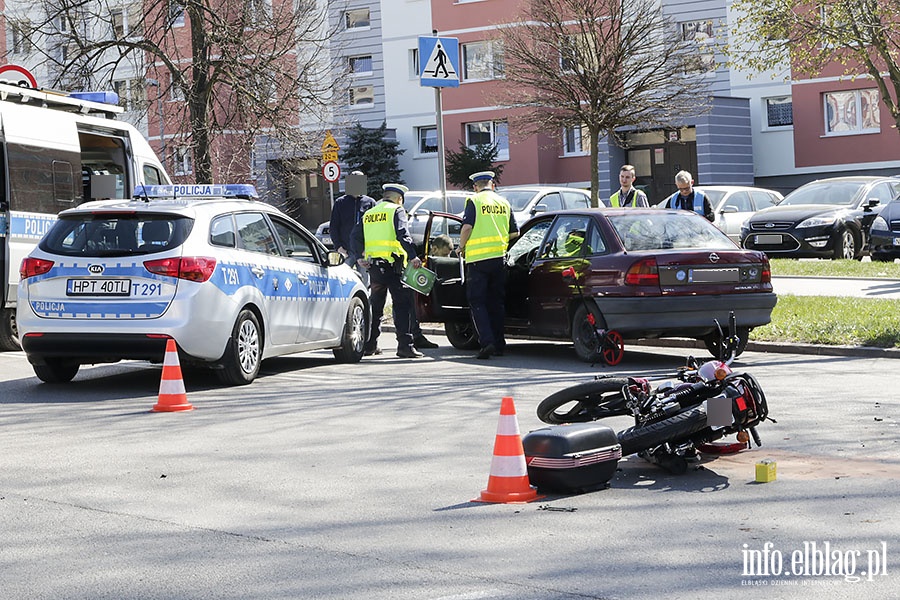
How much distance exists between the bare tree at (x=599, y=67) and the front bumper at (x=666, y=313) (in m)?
22.4

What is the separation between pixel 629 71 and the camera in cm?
3644

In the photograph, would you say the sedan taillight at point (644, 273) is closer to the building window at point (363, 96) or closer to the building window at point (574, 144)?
the building window at point (574, 144)

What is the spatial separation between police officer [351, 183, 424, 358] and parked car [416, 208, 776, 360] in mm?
1082

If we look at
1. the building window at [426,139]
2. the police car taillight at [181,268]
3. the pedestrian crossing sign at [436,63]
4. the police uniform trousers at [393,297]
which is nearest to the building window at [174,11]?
the pedestrian crossing sign at [436,63]

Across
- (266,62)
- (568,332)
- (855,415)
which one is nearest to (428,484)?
(855,415)

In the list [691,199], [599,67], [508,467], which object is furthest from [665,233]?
[599,67]

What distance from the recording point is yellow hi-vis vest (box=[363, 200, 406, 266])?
14.0 metres

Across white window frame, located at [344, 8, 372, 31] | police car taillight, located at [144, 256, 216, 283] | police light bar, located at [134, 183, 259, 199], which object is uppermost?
white window frame, located at [344, 8, 372, 31]

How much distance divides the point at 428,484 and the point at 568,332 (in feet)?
20.4

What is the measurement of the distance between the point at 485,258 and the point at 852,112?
34086 mm

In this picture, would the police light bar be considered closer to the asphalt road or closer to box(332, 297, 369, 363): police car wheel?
box(332, 297, 369, 363): police car wheel

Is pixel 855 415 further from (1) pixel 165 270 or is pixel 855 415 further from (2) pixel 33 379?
(2) pixel 33 379

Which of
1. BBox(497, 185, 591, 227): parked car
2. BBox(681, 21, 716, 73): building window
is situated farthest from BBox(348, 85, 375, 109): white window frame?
BBox(497, 185, 591, 227): parked car

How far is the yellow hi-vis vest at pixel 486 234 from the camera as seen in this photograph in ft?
44.6
